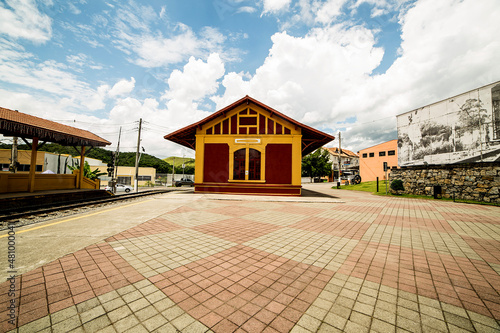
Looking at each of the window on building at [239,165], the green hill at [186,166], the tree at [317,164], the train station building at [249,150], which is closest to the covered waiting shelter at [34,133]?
the train station building at [249,150]

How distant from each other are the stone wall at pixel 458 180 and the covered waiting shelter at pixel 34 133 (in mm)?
24783

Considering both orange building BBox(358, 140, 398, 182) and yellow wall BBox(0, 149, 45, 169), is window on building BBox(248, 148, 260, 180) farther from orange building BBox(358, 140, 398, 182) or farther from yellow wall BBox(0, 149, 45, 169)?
yellow wall BBox(0, 149, 45, 169)

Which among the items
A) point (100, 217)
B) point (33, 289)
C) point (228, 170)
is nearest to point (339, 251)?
point (33, 289)

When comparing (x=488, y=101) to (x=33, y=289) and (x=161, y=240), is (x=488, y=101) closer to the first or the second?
(x=161, y=240)

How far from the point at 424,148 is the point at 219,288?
A: 768 inches

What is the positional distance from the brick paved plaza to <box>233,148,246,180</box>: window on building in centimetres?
923

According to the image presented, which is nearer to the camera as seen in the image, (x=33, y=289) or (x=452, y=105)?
(x=33, y=289)

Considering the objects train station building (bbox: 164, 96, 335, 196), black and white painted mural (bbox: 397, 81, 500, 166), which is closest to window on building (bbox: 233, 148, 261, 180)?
train station building (bbox: 164, 96, 335, 196)

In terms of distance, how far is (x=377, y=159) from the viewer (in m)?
38.5

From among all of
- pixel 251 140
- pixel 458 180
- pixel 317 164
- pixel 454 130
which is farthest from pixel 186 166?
pixel 458 180

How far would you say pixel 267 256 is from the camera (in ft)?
11.6

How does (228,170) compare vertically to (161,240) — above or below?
above

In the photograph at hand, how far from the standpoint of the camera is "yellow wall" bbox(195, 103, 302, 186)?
45.4 ft

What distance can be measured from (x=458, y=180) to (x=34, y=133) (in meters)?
26.6
